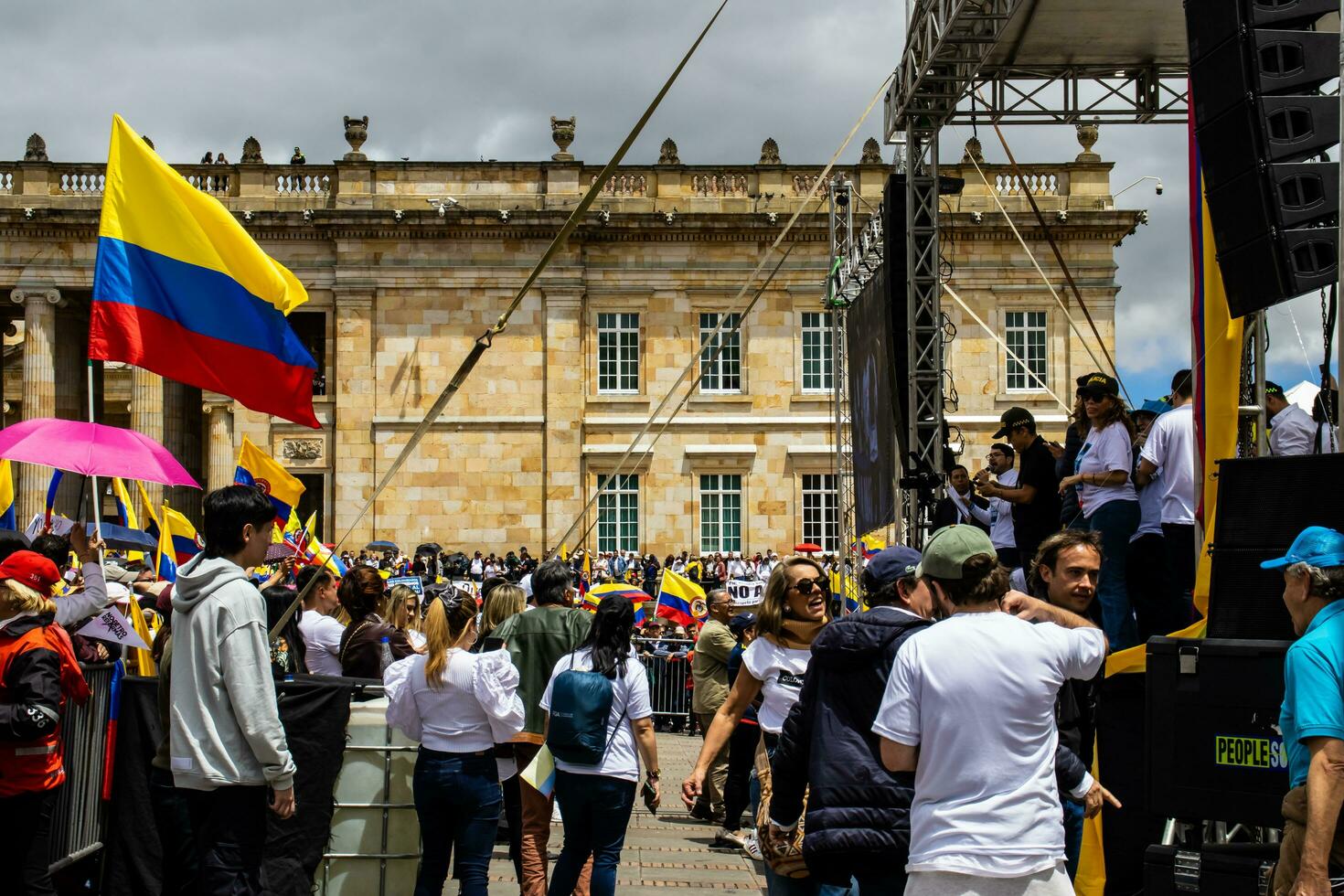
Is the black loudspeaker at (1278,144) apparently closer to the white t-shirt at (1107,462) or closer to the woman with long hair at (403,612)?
the white t-shirt at (1107,462)

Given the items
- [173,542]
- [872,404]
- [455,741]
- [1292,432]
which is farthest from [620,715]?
[872,404]

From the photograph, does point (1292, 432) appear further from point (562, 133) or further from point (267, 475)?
point (562, 133)

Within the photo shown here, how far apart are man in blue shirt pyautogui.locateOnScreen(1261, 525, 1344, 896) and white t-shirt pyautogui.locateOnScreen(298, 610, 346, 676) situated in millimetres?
5922

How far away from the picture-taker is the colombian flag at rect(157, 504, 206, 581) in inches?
545

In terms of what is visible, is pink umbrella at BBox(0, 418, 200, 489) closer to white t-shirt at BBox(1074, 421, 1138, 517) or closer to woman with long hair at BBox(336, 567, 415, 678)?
woman with long hair at BBox(336, 567, 415, 678)

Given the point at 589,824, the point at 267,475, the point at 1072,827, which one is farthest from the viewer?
the point at 267,475

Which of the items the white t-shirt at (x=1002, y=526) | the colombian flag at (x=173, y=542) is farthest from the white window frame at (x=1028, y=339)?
the white t-shirt at (x=1002, y=526)

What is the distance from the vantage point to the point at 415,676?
23.0ft

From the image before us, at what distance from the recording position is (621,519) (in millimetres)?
38125

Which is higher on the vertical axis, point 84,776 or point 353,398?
point 353,398

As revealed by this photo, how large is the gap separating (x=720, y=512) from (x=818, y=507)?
8.26ft

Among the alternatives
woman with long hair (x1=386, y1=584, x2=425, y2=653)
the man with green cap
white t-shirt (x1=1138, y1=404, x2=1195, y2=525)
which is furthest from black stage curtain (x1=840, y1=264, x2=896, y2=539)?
the man with green cap

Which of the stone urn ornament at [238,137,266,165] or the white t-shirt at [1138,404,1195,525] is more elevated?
the stone urn ornament at [238,137,266,165]

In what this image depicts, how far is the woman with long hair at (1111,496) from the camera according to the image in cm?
917
